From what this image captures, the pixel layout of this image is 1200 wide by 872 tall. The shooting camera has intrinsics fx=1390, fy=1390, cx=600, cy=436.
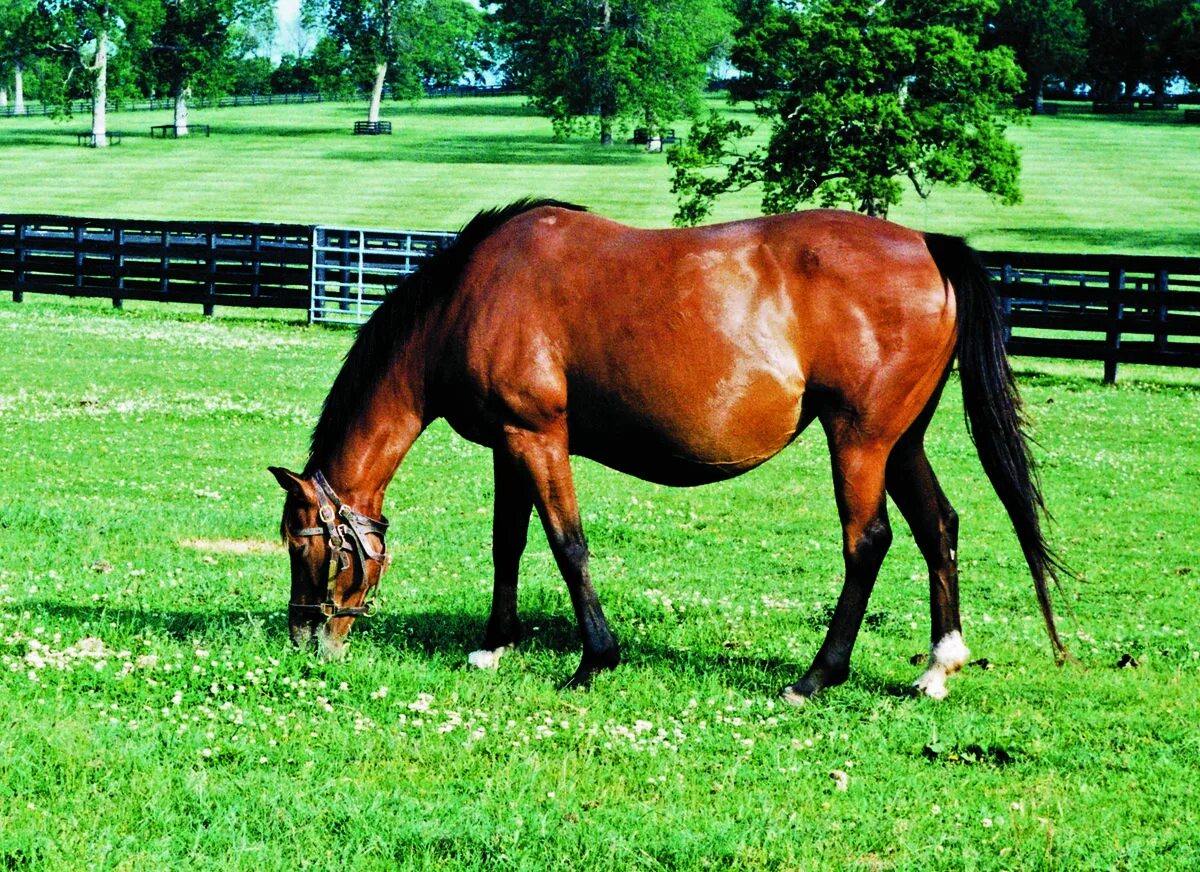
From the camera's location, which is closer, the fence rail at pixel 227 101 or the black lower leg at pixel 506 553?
the black lower leg at pixel 506 553

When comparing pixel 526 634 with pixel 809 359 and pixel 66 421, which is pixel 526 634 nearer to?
pixel 809 359

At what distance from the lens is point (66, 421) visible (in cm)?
1539

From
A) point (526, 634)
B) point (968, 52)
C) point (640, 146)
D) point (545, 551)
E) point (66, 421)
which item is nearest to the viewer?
point (526, 634)

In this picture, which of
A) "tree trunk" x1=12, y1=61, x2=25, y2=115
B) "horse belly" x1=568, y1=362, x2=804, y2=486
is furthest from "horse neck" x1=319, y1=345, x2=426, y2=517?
"tree trunk" x1=12, y1=61, x2=25, y2=115

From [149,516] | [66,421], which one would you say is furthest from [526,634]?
[66,421]

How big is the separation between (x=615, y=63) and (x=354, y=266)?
44.7 metres

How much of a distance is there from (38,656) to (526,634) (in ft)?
8.32

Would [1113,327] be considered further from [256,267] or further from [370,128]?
[370,128]

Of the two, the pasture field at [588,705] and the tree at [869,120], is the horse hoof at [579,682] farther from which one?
the tree at [869,120]

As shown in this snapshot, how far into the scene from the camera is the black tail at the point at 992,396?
6754 millimetres

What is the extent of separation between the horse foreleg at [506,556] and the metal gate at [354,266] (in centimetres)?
2234

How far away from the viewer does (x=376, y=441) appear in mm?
6828

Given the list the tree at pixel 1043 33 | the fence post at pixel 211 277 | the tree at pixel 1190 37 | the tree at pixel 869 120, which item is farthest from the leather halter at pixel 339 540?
the tree at pixel 1190 37

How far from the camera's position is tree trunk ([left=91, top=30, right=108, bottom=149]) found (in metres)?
78.7
